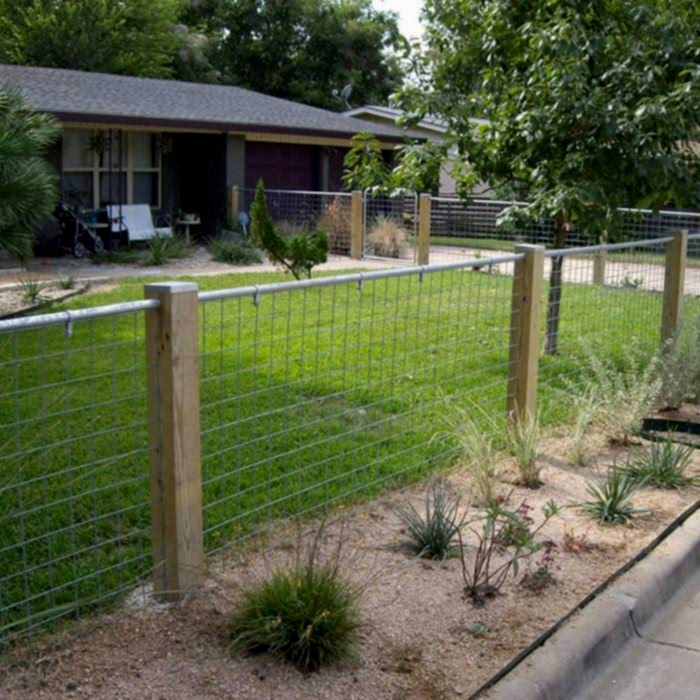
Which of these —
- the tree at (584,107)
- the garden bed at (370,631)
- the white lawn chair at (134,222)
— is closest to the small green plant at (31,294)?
the tree at (584,107)

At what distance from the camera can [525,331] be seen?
22.3 ft

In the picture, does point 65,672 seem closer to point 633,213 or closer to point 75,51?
point 633,213

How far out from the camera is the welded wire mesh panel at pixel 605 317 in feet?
30.7

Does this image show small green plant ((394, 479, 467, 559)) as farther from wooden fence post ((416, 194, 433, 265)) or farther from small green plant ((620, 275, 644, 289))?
wooden fence post ((416, 194, 433, 265))

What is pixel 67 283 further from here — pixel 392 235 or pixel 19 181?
pixel 392 235

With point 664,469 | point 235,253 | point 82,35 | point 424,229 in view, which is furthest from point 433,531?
point 82,35

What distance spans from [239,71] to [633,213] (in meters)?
37.2

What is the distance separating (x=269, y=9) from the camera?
146 ft

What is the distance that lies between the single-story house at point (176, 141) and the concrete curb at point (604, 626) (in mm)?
14742

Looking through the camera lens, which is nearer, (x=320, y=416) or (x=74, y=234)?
(x=320, y=416)

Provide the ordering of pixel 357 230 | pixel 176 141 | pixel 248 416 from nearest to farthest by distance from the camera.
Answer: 1. pixel 248 416
2. pixel 357 230
3. pixel 176 141

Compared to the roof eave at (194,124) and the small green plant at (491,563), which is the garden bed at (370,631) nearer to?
the small green plant at (491,563)

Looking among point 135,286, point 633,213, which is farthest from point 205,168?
point 633,213

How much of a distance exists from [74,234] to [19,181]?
7.13 metres
